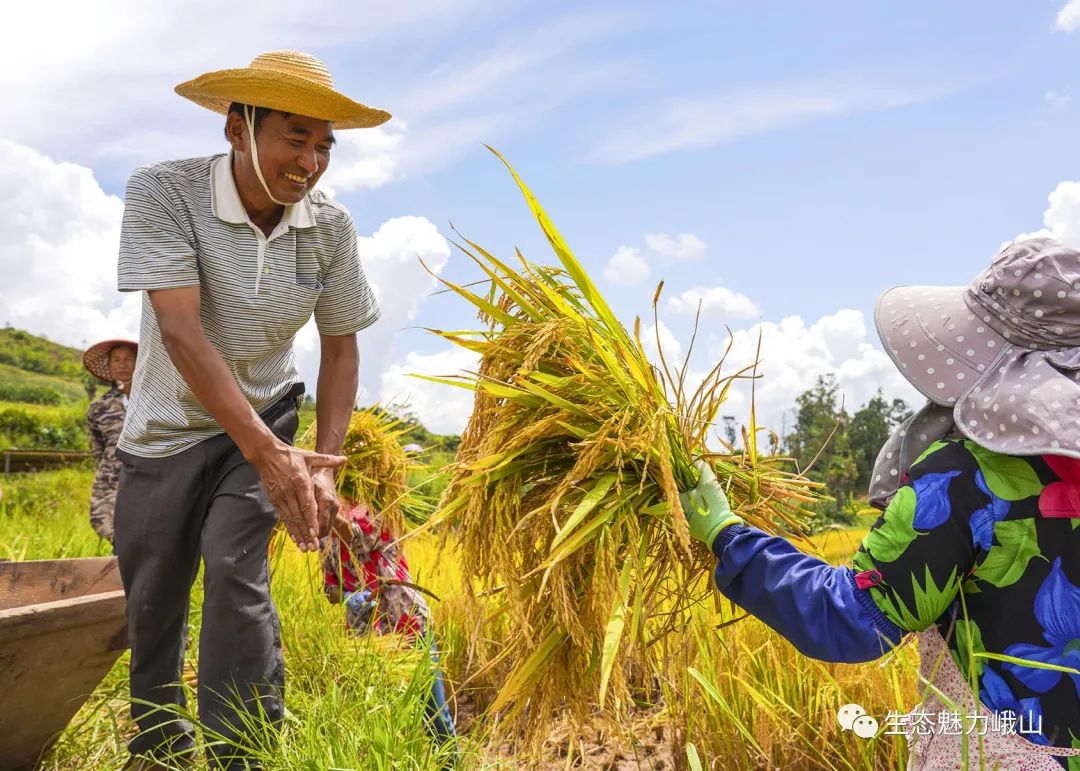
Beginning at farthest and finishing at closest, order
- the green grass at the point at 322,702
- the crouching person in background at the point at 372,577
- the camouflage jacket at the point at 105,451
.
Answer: the camouflage jacket at the point at 105,451, the crouching person in background at the point at 372,577, the green grass at the point at 322,702

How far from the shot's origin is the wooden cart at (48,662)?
2.30 meters

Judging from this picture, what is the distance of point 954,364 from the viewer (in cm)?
142

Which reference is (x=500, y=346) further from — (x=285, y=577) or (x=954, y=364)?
(x=285, y=577)

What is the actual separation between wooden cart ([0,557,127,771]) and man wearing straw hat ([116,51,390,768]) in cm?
10

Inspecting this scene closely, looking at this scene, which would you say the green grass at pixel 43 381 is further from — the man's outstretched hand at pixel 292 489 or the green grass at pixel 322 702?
the man's outstretched hand at pixel 292 489

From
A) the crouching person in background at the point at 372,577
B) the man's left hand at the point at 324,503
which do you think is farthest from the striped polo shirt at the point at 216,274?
the crouching person in background at the point at 372,577

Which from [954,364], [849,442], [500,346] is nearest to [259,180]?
[500,346]

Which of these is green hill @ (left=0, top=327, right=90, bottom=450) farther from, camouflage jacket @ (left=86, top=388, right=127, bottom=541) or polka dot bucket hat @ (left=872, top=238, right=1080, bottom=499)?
polka dot bucket hat @ (left=872, top=238, right=1080, bottom=499)

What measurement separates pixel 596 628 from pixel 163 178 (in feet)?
5.26

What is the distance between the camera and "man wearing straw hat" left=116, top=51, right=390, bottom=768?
2.24 m

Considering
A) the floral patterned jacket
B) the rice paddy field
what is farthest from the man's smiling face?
the floral patterned jacket

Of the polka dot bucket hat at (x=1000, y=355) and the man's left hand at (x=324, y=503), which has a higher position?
the polka dot bucket hat at (x=1000, y=355)

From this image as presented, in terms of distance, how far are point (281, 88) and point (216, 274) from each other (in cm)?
51

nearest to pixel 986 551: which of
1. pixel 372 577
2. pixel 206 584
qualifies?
pixel 206 584
